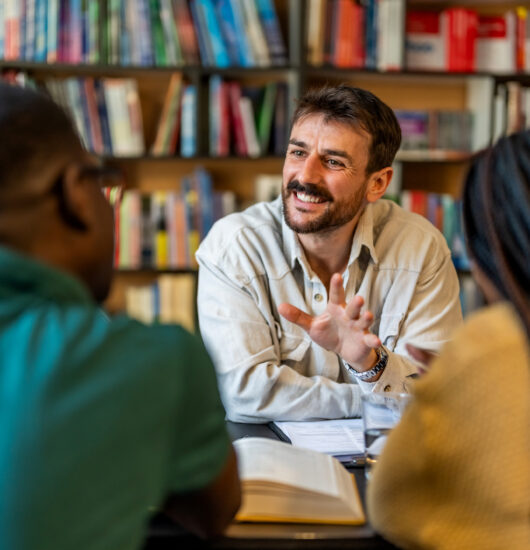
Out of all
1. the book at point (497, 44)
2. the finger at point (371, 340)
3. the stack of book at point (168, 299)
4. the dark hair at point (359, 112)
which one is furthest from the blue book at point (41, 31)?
the finger at point (371, 340)

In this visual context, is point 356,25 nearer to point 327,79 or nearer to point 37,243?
point 327,79

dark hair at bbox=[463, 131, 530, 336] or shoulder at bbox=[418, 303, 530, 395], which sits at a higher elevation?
dark hair at bbox=[463, 131, 530, 336]

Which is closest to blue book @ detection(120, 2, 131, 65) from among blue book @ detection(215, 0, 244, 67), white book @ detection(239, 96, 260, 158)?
blue book @ detection(215, 0, 244, 67)

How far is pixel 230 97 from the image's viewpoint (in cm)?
309

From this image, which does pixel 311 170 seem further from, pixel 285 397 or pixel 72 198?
pixel 72 198

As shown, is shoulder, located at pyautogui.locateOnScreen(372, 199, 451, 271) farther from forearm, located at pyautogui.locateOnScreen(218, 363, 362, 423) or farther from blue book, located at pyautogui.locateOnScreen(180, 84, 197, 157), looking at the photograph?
blue book, located at pyautogui.locateOnScreen(180, 84, 197, 157)

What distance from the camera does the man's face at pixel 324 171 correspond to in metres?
1.86

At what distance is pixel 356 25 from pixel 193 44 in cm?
68

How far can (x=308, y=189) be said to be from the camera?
1.87 m

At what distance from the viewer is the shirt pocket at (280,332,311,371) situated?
174cm

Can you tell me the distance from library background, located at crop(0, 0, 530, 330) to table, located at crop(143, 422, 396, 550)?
219cm

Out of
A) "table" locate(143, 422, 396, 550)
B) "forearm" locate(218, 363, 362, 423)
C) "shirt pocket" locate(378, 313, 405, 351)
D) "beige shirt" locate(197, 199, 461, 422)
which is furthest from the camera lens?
"shirt pocket" locate(378, 313, 405, 351)

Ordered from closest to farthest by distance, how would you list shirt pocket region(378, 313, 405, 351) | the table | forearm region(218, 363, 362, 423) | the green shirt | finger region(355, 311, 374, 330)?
the green shirt → the table → finger region(355, 311, 374, 330) → forearm region(218, 363, 362, 423) → shirt pocket region(378, 313, 405, 351)

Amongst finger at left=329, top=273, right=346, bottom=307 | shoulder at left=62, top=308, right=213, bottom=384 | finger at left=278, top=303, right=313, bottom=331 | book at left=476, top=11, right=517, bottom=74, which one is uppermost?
book at left=476, top=11, right=517, bottom=74
